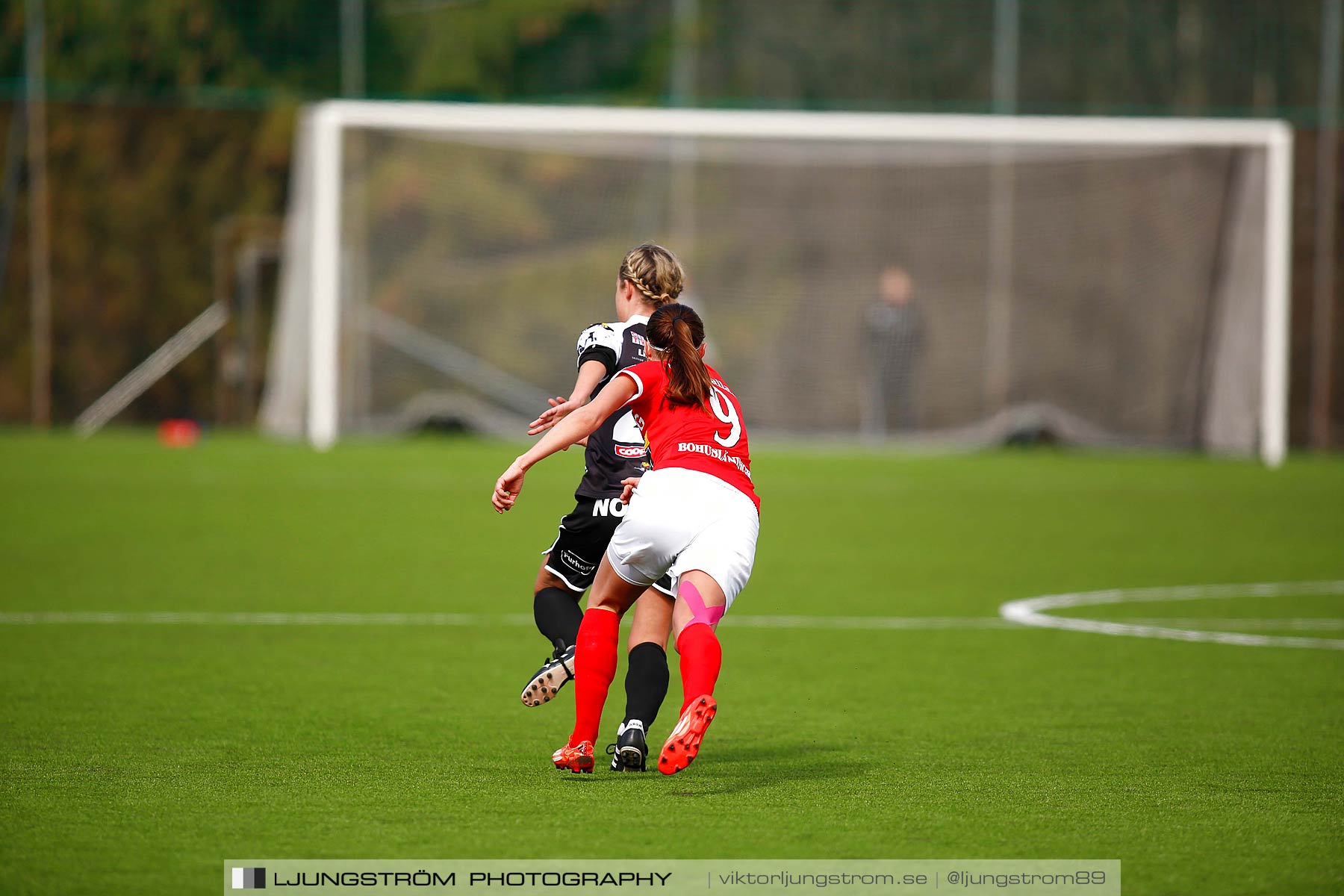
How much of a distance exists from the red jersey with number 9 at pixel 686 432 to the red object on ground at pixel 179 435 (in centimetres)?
1689

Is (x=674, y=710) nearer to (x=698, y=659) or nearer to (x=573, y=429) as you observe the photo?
(x=698, y=659)

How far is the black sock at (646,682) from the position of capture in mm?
5508

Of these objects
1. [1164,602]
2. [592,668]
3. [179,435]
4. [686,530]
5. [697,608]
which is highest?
[686,530]

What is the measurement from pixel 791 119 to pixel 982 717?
15740mm

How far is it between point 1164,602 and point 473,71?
60.9 feet

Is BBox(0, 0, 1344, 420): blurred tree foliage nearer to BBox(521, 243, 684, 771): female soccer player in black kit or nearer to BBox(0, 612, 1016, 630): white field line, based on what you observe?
BBox(0, 612, 1016, 630): white field line

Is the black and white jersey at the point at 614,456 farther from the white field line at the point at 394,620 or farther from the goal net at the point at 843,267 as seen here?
the goal net at the point at 843,267

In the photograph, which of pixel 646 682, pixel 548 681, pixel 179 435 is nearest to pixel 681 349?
pixel 646 682

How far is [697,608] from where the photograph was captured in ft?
17.8

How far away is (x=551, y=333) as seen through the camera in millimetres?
22281

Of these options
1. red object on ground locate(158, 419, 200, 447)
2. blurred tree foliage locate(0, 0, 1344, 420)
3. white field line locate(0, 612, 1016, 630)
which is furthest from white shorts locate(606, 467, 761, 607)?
blurred tree foliage locate(0, 0, 1344, 420)

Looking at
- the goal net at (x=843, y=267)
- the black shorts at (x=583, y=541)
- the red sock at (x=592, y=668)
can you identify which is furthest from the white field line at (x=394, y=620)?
the goal net at (x=843, y=267)

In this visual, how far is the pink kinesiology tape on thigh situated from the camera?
213 inches

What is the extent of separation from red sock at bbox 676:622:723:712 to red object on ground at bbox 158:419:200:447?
1716 centimetres
